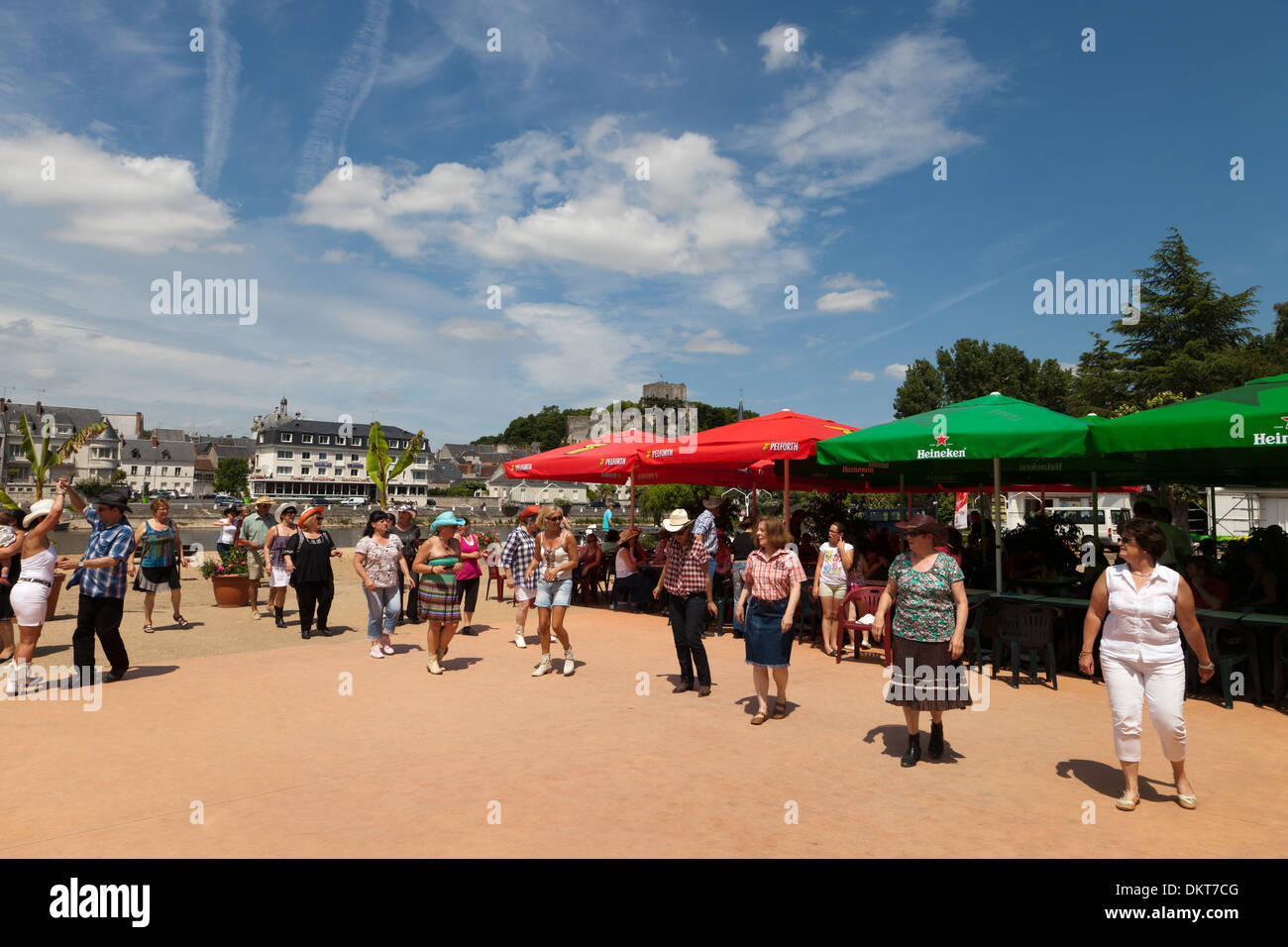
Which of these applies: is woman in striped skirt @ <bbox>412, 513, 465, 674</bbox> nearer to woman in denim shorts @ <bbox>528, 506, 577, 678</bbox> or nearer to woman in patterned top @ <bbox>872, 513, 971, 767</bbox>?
woman in denim shorts @ <bbox>528, 506, 577, 678</bbox>

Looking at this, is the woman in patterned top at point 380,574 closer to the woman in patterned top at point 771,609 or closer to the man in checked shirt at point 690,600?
the man in checked shirt at point 690,600

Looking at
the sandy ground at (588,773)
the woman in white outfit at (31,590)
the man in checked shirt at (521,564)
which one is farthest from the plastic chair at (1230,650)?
the woman in white outfit at (31,590)

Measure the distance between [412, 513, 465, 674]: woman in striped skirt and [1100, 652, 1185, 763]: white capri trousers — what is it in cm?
619

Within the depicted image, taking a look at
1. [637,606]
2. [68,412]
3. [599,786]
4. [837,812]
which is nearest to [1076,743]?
[837,812]

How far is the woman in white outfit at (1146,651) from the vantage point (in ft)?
14.8

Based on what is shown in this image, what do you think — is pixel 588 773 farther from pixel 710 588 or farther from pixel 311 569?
pixel 311 569

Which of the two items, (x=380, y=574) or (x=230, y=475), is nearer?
(x=380, y=574)

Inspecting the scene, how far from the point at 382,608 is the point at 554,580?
261cm

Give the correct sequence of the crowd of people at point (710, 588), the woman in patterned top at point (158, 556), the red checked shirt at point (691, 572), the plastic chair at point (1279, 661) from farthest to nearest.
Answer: the woman in patterned top at point (158, 556) → the red checked shirt at point (691, 572) → the plastic chair at point (1279, 661) → the crowd of people at point (710, 588)

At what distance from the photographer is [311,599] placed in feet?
34.9

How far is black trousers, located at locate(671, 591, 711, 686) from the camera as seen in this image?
7.34m

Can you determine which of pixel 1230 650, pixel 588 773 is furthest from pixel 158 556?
pixel 1230 650

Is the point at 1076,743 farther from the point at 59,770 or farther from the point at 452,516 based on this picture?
the point at 59,770
